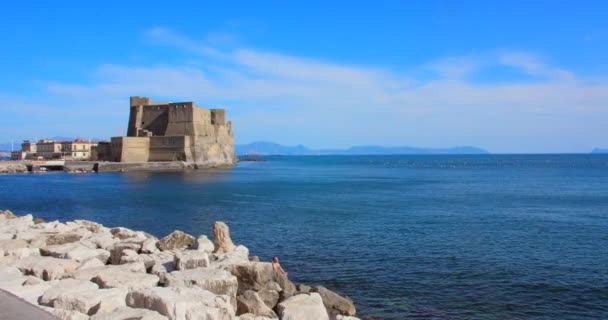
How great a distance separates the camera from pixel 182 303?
240 inches

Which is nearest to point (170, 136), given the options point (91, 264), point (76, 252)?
point (76, 252)

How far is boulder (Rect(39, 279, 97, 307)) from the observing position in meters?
6.55

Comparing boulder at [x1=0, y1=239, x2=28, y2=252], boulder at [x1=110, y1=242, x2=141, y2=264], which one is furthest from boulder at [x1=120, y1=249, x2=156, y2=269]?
boulder at [x1=0, y1=239, x2=28, y2=252]

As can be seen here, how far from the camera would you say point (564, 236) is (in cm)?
1606

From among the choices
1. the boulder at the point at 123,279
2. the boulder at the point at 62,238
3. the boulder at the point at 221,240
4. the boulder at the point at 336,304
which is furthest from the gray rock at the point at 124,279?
the boulder at the point at 62,238

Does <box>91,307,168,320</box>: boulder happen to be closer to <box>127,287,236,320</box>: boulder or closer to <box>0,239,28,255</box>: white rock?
<box>127,287,236,320</box>: boulder

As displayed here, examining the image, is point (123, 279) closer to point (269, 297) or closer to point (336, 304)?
point (269, 297)

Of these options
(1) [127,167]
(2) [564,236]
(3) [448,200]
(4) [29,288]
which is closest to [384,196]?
(3) [448,200]

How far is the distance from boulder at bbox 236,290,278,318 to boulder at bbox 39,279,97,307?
1.97 m

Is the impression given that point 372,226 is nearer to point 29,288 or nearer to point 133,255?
point 133,255

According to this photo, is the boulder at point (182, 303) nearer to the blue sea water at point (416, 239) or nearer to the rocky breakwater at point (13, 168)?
the blue sea water at point (416, 239)

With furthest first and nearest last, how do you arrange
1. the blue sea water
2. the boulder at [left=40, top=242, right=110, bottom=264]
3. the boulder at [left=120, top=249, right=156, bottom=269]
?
the blue sea water
the boulder at [left=40, top=242, right=110, bottom=264]
the boulder at [left=120, top=249, right=156, bottom=269]

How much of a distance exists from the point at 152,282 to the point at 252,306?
1.57 metres

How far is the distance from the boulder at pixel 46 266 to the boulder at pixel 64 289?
930mm
